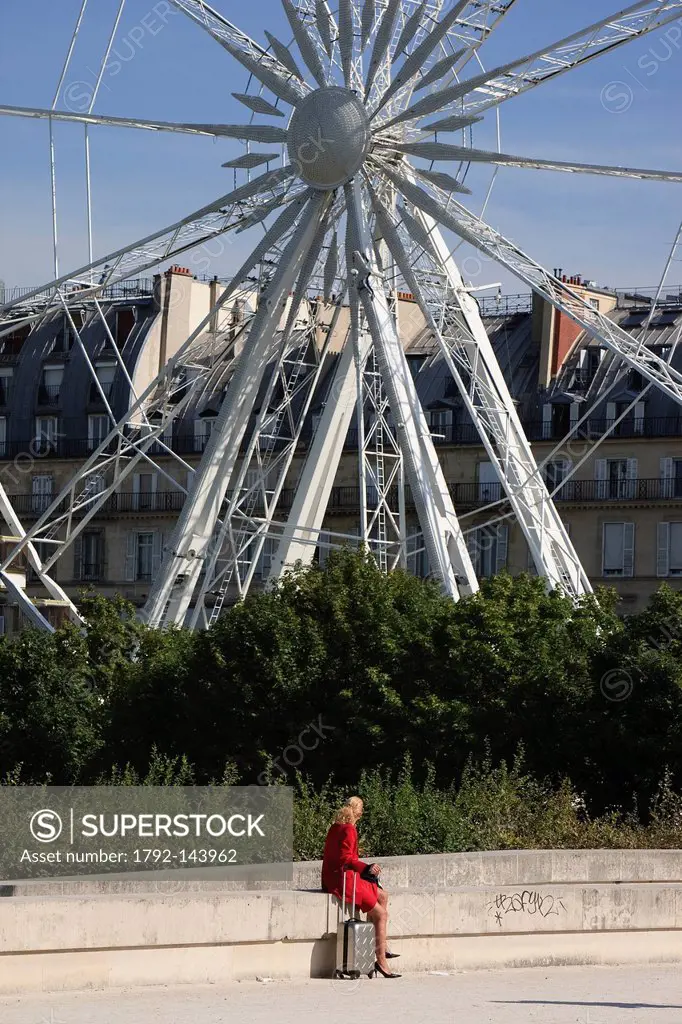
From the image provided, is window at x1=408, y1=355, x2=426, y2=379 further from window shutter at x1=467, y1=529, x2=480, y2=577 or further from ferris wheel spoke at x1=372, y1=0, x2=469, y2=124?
Answer: ferris wheel spoke at x1=372, y1=0, x2=469, y2=124

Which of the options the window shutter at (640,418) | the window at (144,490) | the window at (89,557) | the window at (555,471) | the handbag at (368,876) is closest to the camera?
the handbag at (368,876)

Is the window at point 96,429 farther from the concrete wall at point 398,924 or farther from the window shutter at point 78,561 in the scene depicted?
the concrete wall at point 398,924

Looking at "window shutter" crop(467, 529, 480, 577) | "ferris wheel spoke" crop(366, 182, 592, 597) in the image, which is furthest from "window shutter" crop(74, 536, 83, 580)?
"ferris wheel spoke" crop(366, 182, 592, 597)

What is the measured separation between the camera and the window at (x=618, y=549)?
76.4m

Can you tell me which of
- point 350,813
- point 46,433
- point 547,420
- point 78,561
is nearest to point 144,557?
point 78,561

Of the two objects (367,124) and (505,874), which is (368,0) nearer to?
(367,124)

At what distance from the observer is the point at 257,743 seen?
3750cm

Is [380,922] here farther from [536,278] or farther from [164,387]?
[164,387]

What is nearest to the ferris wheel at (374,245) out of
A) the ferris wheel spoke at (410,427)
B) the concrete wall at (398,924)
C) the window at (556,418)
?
the ferris wheel spoke at (410,427)

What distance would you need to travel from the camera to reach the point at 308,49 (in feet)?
148

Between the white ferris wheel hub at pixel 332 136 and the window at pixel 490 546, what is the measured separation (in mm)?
34345

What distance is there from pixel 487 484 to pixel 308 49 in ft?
118

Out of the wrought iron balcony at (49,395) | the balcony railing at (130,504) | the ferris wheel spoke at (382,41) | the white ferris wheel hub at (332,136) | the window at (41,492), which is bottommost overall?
the white ferris wheel hub at (332,136)

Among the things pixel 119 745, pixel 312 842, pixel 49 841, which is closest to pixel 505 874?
pixel 312 842
